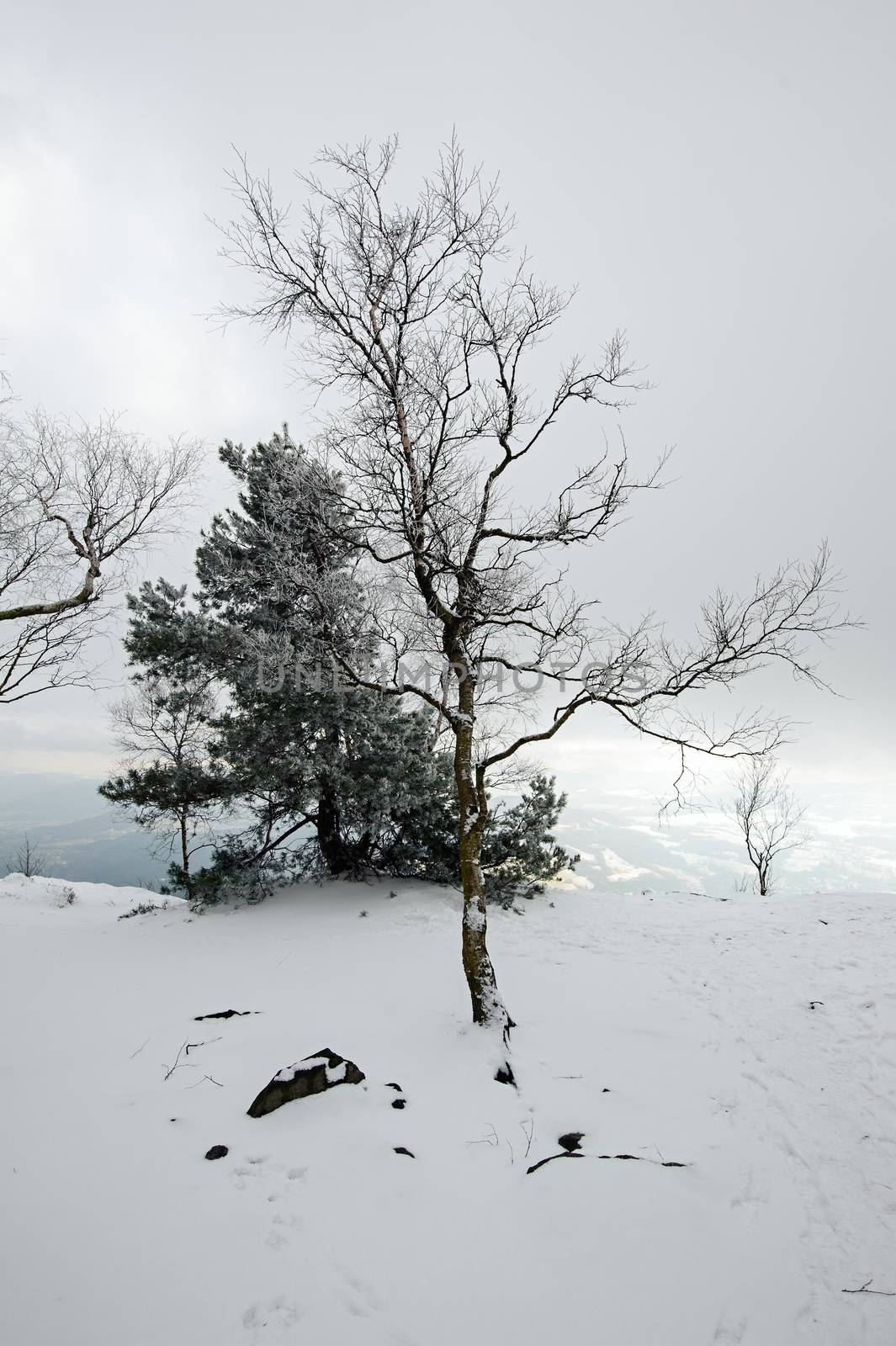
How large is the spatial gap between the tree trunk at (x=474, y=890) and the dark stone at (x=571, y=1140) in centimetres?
160

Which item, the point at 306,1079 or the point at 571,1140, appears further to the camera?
the point at 306,1079

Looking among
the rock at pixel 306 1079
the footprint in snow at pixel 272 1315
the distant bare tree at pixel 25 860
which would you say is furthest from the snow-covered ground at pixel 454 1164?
the distant bare tree at pixel 25 860

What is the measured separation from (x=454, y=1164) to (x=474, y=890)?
2.81m

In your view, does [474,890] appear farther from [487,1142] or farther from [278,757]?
[278,757]

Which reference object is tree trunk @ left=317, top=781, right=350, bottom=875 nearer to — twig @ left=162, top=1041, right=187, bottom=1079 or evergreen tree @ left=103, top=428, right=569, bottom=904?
evergreen tree @ left=103, top=428, right=569, bottom=904

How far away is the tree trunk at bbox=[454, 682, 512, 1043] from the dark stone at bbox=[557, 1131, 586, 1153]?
5.26ft

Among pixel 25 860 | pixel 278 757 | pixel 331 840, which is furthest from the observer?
pixel 25 860

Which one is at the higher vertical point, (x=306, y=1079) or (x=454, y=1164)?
(x=306, y=1079)

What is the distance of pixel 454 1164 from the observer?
407 cm

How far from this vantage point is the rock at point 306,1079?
4.60 m

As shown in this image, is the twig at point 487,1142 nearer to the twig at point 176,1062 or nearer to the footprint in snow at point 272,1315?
the footprint in snow at point 272,1315

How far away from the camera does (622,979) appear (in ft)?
26.9

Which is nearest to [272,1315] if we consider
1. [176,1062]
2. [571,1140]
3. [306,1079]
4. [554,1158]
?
[306,1079]

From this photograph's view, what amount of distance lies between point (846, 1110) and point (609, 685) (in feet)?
15.3
